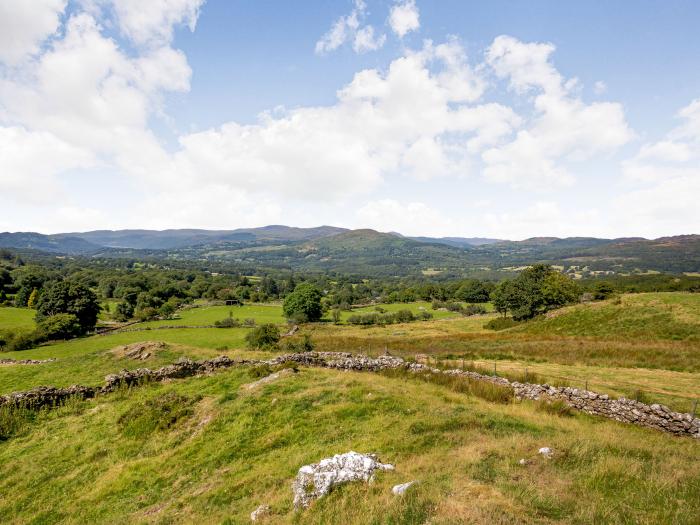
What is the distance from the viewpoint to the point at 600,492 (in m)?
8.59

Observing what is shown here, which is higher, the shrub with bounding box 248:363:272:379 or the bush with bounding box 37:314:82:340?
the shrub with bounding box 248:363:272:379

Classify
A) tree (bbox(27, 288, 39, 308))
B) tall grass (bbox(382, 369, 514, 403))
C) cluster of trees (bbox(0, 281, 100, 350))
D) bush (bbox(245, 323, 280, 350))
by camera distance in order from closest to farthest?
1. tall grass (bbox(382, 369, 514, 403))
2. bush (bbox(245, 323, 280, 350))
3. cluster of trees (bbox(0, 281, 100, 350))
4. tree (bbox(27, 288, 39, 308))

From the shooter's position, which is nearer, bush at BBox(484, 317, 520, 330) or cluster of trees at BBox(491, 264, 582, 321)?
bush at BBox(484, 317, 520, 330)

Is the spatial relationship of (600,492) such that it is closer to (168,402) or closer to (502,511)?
(502,511)

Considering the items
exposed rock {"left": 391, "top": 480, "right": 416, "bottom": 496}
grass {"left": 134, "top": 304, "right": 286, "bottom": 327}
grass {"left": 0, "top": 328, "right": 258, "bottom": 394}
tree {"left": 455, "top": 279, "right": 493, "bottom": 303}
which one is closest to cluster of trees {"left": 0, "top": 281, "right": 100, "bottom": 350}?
grass {"left": 0, "top": 328, "right": 258, "bottom": 394}

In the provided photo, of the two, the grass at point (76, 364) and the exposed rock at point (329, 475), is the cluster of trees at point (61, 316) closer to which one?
the grass at point (76, 364)

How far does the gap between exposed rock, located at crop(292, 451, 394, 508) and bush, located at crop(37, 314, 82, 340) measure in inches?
2907

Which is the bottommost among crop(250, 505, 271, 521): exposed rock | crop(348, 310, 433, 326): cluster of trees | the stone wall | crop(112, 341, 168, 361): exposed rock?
crop(348, 310, 433, 326): cluster of trees

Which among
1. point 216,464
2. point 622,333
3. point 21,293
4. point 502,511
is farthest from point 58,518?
point 21,293

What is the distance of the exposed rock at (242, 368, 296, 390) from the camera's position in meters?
20.0

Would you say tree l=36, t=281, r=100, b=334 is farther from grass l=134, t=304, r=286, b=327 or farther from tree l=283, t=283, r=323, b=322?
tree l=283, t=283, r=323, b=322

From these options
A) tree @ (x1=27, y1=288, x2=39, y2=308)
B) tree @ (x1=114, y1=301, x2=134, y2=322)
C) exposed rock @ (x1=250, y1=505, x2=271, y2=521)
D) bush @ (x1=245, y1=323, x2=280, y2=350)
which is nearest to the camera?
exposed rock @ (x1=250, y1=505, x2=271, y2=521)

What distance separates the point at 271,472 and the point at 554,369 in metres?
29.8

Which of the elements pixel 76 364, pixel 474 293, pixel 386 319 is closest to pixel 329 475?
pixel 76 364
